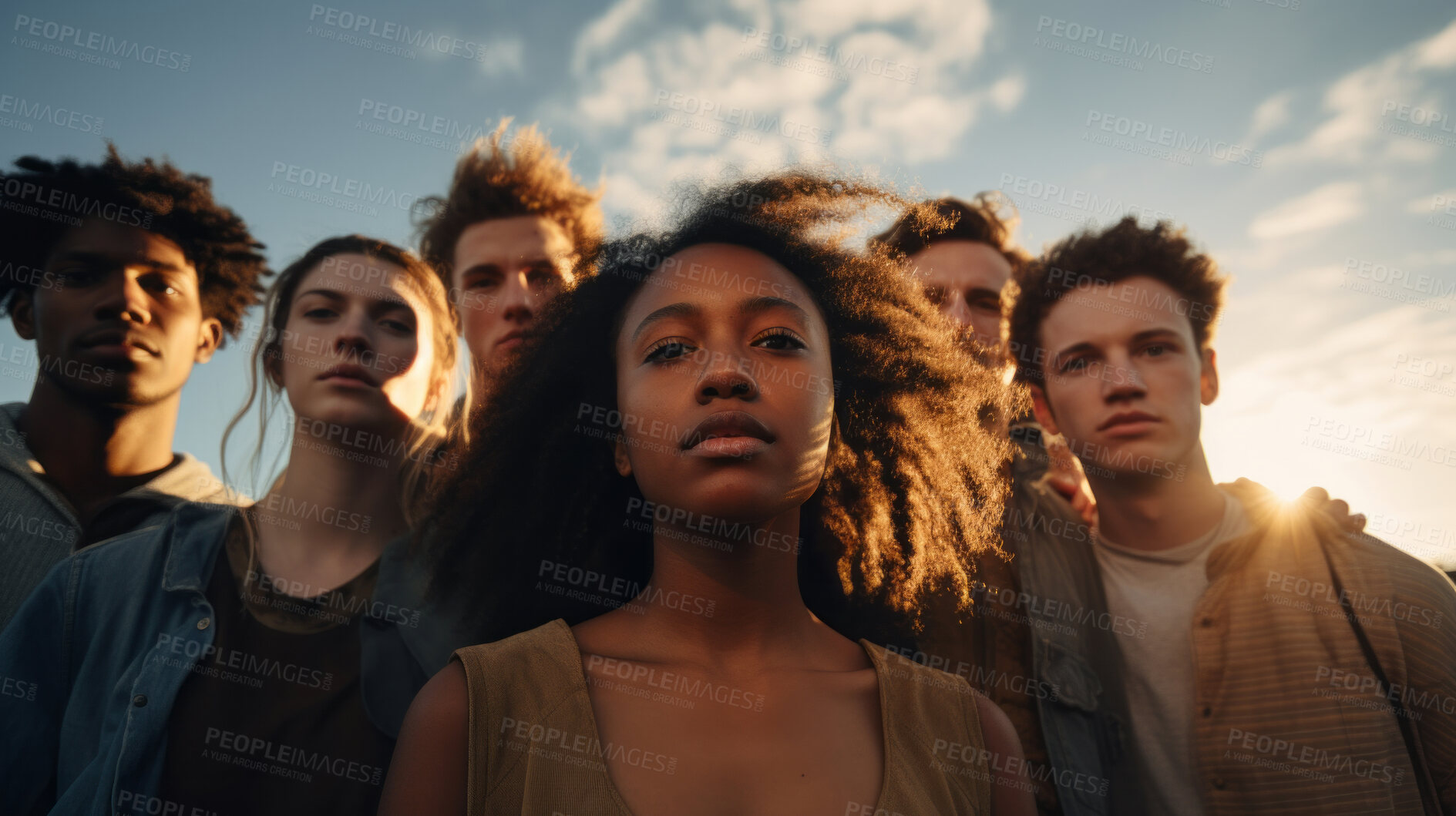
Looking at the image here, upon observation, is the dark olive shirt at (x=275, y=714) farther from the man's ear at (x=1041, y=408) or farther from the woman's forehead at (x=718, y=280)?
the man's ear at (x=1041, y=408)

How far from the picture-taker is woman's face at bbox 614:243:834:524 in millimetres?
2543

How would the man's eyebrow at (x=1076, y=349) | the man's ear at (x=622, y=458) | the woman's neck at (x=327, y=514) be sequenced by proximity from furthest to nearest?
the man's eyebrow at (x=1076, y=349), the woman's neck at (x=327, y=514), the man's ear at (x=622, y=458)

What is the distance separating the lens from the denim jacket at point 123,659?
3.20 meters

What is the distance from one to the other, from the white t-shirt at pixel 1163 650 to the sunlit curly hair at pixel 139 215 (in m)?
5.36

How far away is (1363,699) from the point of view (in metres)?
3.81

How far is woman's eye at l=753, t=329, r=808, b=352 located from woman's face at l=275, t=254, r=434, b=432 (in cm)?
217

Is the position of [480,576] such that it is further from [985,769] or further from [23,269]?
[23,269]

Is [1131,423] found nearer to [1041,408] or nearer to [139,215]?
[1041,408]

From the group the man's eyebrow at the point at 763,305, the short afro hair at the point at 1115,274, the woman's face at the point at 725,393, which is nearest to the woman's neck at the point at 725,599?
the woman's face at the point at 725,393

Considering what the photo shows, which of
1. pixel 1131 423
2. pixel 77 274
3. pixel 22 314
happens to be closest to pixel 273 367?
pixel 77 274

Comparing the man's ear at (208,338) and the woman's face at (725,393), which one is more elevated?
the man's ear at (208,338)

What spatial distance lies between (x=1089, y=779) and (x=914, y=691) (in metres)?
1.75

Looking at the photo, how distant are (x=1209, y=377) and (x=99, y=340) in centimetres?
614

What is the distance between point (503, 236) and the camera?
5.13 meters
